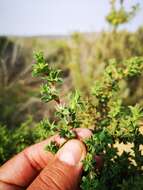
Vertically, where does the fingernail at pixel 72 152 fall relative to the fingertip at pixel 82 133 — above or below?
below

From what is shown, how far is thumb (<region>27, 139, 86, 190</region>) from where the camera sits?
142 cm

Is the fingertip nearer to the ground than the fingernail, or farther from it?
farther from it

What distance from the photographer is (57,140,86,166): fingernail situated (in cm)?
142

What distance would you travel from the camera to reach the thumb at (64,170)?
1.42 m

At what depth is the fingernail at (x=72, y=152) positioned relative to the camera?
1422 mm

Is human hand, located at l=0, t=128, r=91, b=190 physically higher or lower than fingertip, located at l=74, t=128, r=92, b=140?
lower

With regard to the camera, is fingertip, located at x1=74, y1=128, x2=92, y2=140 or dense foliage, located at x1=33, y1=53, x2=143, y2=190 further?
fingertip, located at x1=74, y1=128, x2=92, y2=140

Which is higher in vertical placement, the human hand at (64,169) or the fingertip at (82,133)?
the fingertip at (82,133)

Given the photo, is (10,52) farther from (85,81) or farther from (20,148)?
(20,148)

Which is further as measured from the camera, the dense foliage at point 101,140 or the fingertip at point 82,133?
the fingertip at point 82,133

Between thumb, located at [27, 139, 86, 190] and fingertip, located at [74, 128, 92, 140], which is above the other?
fingertip, located at [74, 128, 92, 140]

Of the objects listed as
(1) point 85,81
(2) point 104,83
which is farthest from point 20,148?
(1) point 85,81

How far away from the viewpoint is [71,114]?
1423 millimetres

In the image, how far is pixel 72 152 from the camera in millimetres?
1442
